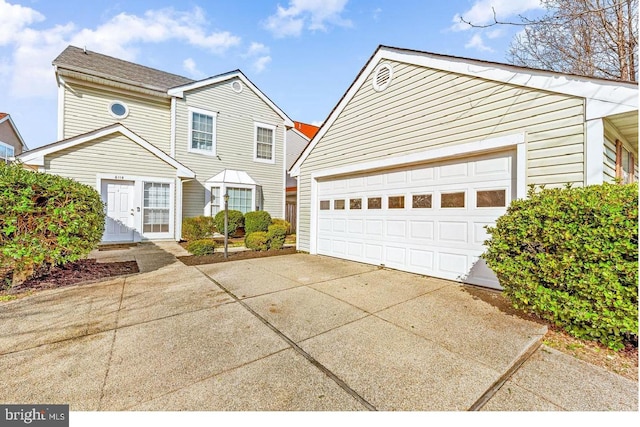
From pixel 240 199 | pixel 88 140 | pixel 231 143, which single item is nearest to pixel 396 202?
pixel 240 199

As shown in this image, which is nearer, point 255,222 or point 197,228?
point 197,228

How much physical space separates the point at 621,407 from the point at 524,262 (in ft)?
4.79

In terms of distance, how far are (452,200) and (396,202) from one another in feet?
4.01

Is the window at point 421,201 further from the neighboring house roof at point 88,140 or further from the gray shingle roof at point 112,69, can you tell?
the gray shingle roof at point 112,69

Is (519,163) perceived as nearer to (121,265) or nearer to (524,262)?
(524,262)

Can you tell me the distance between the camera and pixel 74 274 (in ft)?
16.2

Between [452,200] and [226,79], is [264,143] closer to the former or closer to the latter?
[226,79]

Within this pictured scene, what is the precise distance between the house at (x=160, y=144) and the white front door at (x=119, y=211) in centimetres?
3

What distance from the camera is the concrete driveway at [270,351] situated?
1918 millimetres

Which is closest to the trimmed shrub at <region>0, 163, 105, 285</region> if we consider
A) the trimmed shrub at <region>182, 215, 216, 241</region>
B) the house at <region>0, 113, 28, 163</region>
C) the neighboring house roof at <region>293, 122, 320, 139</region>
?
the trimmed shrub at <region>182, 215, 216, 241</region>

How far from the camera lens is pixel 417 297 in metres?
4.05

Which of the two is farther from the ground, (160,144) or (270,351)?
(160,144)

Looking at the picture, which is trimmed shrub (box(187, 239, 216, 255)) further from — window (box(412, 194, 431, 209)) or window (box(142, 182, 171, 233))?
window (box(412, 194, 431, 209))

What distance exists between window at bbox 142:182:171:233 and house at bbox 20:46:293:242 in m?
0.03
